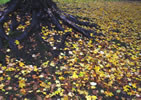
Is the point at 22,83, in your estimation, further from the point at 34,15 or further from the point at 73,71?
the point at 34,15

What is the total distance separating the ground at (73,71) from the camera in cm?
296

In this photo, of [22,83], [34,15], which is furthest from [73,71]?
[34,15]

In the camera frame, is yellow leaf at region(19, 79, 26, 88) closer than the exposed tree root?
Yes

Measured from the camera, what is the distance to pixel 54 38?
180 inches

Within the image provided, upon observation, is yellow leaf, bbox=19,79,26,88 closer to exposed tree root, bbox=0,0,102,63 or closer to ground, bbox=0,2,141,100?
ground, bbox=0,2,141,100

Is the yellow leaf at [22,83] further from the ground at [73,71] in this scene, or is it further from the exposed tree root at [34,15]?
the exposed tree root at [34,15]

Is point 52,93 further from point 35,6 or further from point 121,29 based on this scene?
point 121,29

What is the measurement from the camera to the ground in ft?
9.73

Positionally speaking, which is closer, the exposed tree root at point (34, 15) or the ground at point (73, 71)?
the ground at point (73, 71)

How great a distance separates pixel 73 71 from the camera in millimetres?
3539

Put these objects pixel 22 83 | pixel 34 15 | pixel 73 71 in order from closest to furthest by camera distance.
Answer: pixel 22 83
pixel 73 71
pixel 34 15

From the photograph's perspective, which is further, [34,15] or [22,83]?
[34,15]

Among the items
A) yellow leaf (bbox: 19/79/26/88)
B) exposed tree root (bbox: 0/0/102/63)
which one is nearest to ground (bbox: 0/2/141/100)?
yellow leaf (bbox: 19/79/26/88)

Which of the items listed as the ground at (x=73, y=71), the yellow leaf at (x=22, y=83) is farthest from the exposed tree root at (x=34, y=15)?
the yellow leaf at (x=22, y=83)
